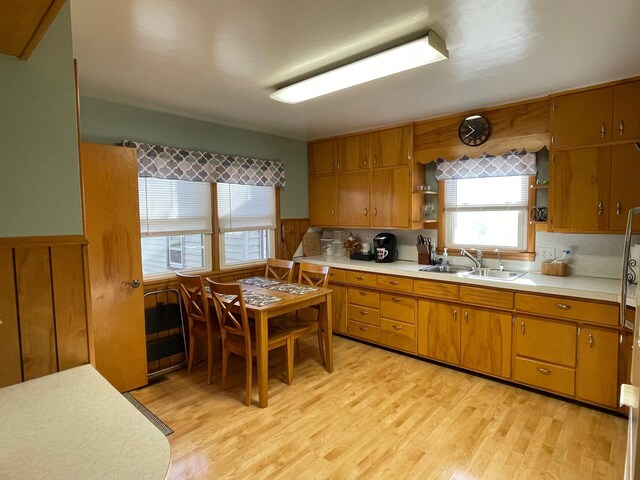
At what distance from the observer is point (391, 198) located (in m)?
3.94

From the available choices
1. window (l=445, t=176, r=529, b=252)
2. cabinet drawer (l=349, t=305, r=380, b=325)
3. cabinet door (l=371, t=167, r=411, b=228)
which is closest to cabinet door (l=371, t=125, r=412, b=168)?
cabinet door (l=371, t=167, r=411, b=228)

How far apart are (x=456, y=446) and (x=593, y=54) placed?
8.35ft

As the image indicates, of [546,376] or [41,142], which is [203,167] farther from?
[546,376]

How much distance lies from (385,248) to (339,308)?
872mm

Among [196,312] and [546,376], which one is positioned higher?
[196,312]

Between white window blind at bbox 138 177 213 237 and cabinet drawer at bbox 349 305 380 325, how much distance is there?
5.87ft

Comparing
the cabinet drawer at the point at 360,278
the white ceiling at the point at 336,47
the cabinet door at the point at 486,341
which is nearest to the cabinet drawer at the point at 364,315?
the cabinet drawer at the point at 360,278

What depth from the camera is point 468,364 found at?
3.15 m

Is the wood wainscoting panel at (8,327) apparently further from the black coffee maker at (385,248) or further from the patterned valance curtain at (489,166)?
the patterned valance curtain at (489,166)

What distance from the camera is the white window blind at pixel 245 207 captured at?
12.5 ft

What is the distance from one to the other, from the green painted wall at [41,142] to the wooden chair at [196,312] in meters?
1.60

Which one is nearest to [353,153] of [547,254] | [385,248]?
[385,248]

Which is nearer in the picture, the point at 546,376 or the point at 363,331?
the point at 546,376

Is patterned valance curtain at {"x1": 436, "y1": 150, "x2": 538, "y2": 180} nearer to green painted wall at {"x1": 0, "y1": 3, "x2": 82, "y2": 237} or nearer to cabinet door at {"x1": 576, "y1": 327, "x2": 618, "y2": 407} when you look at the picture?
cabinet door at {"x1": 576, "y1": 327, "x2": 618, "y2": 407}
